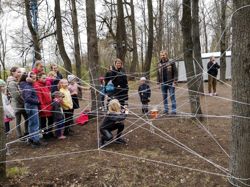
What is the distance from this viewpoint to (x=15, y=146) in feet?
20.1

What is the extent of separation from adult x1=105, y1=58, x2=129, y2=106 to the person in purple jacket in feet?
6.39

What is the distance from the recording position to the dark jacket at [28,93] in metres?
5.75

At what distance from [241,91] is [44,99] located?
382 cm

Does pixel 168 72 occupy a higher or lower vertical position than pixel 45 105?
higher

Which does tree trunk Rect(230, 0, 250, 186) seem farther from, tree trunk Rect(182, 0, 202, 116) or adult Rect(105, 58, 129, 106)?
adult Rect(105, 58, 129, 106)

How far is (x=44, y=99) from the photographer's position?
620cm

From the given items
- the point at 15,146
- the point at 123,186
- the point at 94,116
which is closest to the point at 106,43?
the point at 94,116

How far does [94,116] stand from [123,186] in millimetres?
3418

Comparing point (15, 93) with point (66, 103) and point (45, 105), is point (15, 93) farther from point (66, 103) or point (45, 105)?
point (66, 103)

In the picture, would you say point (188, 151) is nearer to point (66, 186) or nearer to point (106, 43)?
point (66, 186)

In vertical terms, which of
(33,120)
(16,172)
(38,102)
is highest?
(38,102)

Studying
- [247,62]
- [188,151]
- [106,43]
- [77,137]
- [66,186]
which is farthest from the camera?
[106,43]

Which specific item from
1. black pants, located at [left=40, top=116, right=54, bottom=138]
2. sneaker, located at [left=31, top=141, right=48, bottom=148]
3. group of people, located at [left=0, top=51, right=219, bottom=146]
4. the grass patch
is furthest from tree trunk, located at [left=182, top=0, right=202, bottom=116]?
the grass patch

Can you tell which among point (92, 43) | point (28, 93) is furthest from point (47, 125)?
point (92, 43)
